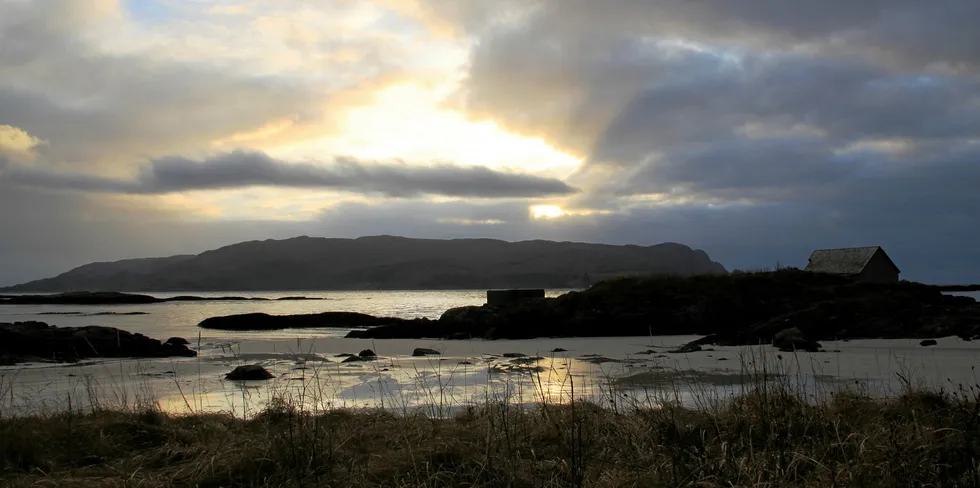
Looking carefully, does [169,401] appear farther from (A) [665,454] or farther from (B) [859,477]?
(B) [859,477]

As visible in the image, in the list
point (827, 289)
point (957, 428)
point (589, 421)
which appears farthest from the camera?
point (827, 289)

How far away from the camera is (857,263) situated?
116ft

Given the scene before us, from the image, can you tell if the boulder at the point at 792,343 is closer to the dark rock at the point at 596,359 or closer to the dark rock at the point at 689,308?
the dark rock at the point at 596,359

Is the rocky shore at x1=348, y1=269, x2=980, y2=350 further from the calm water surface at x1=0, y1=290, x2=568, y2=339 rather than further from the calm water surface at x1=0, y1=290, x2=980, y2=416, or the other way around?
the calm water surface at x1=0, y1=290, x2=568, y2=339

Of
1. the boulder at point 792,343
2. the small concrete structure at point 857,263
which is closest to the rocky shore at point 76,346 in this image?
the boulder at point 792,343

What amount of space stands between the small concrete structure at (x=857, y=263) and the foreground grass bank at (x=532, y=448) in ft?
102

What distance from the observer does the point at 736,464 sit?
4.99 metres

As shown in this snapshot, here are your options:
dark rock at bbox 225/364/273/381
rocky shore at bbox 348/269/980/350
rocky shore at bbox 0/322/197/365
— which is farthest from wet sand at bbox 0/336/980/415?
rocky shore at bbox 348/269/980/350

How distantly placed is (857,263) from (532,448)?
3523 cm

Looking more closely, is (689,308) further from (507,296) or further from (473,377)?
(473,377)

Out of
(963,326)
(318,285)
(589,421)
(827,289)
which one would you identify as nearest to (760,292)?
(827,289)

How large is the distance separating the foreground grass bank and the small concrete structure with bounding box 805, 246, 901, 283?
30.9 meters

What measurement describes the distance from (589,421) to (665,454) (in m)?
1.45

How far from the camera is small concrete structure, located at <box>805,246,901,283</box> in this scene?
34.9 m
